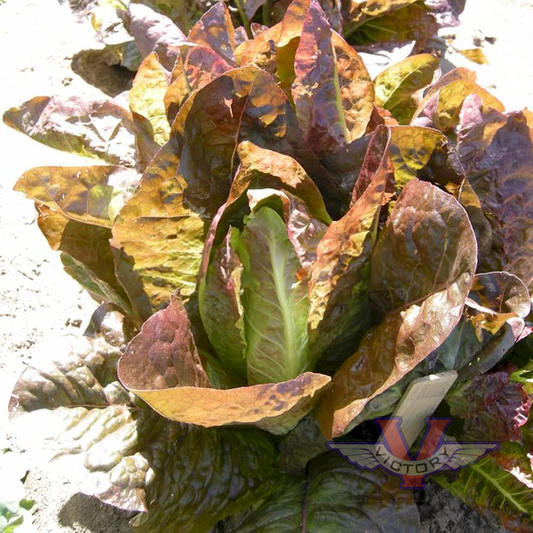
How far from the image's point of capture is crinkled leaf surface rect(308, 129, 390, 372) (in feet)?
4.98

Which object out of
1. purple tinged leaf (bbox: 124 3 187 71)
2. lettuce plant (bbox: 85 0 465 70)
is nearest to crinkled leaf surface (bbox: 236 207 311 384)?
purple tinged leaf (bbox: 124 3 187 71)

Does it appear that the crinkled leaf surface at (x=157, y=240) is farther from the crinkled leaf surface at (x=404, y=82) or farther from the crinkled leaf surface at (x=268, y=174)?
the crinkled leaf surface at (x=404, y=82)

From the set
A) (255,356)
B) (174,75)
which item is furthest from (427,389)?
(174,75)

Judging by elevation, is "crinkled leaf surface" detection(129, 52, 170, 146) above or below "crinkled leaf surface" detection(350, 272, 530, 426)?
above

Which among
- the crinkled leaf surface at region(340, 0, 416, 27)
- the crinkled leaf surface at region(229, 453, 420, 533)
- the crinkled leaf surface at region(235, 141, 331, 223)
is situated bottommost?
the crinkled leaf surface at region(229, 453, 420, 533)

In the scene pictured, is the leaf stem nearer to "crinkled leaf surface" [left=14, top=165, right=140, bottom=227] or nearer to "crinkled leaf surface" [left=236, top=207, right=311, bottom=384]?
"crinkled leaf surface" [left=14, top=165, right=140, bottom=227]

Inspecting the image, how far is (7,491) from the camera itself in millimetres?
2029

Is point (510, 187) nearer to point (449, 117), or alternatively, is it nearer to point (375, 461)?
point (449, 117)

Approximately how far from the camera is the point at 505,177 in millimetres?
1837

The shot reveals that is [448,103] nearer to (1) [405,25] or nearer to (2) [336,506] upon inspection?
(2) [336,506]

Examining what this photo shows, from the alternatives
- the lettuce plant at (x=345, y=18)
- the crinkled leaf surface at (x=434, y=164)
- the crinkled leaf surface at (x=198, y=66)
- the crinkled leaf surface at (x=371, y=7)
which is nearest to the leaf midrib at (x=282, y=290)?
the crinkled leaf surface at (x=434, y=164)

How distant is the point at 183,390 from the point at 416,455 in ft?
2.73

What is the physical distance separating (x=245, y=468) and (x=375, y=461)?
1.18 ft

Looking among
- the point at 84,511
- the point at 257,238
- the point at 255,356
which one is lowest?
the point at 84,511
